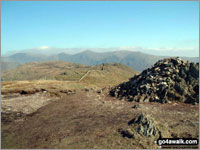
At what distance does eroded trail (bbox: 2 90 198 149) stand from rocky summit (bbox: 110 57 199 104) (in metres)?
2.40

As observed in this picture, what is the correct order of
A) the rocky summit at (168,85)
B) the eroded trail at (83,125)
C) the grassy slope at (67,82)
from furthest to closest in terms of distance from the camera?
the grassy slope at (67,82) → the rocky summit at (168,85) → the eroded trail at (83,125)

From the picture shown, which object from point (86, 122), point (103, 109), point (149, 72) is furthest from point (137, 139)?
point (149, 72)

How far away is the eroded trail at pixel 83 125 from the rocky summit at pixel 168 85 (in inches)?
94.4

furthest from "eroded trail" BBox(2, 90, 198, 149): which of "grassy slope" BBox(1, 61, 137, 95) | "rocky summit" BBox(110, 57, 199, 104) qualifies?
"grassy slope" BBox(1, 61, 137, 95)

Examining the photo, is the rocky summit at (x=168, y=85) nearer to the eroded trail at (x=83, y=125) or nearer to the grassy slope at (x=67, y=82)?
the eroded trail at (x=83, y=125)

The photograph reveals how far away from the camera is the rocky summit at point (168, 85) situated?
97.5 ft

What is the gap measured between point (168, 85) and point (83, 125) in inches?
699

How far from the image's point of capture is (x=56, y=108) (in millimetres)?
31000

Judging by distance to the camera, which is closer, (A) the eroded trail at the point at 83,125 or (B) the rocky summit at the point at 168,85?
(A) the eroded trail at the point at 83,125

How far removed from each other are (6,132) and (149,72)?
28196 millimetres

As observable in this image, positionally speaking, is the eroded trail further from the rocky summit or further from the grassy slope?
the grassy slope

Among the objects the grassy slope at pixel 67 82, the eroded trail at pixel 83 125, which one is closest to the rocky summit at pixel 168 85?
the eroded trail at pixel 83 125

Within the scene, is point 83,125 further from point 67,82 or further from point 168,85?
point 67,82

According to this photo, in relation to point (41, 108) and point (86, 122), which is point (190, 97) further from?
point (41, 108)
